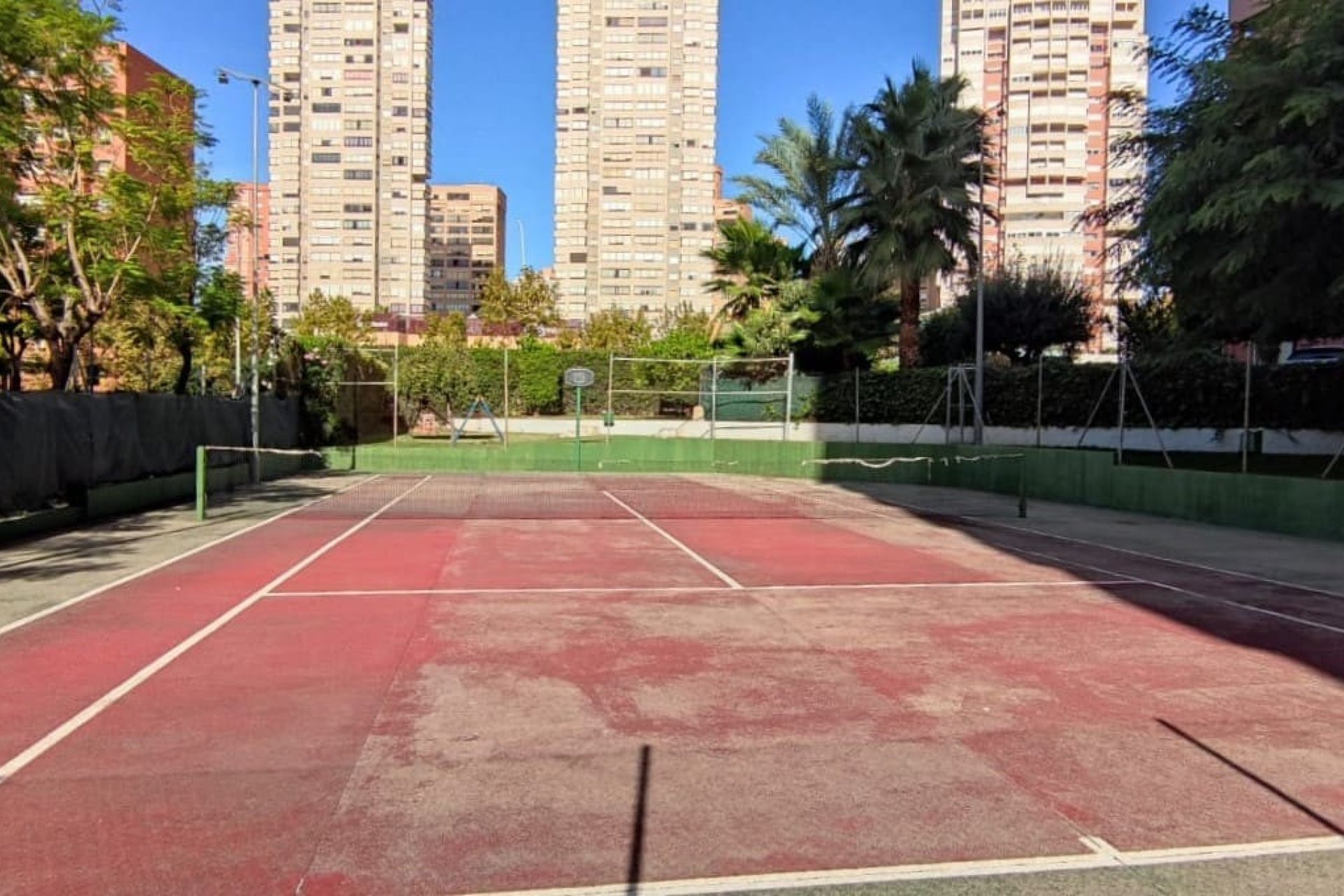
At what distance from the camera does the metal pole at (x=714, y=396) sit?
109 feet

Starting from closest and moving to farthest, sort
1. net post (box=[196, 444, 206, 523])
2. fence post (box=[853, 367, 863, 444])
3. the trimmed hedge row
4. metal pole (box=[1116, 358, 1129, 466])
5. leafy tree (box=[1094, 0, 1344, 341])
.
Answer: leafy tree (box=[1094, 0, 1344, 341]) → net post (box=[196, 444, 206, 523]) → metal pole (box=[1116, 358, 1129, 466]) → the trimmed hedge row → fence post (box=[853, 367, 863, 444])

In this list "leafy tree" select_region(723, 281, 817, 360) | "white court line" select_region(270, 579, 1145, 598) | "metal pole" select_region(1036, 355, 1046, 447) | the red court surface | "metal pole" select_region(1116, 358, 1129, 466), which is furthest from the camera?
"leafy tree" select_region(723, 281, 817, 360)

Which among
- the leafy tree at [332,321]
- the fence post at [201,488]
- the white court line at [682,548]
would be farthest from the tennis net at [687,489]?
the leafy tree at [332,321]

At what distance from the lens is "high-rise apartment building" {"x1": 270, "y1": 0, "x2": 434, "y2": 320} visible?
114 m

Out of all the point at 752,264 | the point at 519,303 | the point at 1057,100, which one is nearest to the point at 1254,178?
the point at 752,264

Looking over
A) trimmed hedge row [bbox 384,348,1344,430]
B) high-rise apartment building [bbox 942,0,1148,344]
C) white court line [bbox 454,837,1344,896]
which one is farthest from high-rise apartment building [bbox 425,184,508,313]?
white court line [bbox 454,837,1344,896]

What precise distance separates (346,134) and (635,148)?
112 feet

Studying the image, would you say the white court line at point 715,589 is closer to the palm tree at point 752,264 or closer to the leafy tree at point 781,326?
the leafy tree at point 781,326

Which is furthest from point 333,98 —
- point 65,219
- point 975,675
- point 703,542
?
point 975,675

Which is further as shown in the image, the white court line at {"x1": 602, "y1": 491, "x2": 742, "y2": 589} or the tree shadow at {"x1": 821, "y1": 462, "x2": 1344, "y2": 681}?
the white court line at {"x1": 602, "y1": 491, "x2": 742, "y2": 589}

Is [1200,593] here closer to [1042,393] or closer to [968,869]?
[968,869]

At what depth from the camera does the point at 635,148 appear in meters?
121

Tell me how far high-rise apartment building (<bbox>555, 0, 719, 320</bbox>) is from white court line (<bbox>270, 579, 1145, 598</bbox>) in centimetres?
10668

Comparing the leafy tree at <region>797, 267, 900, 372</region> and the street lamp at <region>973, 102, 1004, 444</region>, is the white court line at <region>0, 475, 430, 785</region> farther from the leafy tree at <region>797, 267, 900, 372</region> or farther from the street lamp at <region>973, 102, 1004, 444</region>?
the leafy tree at <region>797, 267, 900, 372</region>
